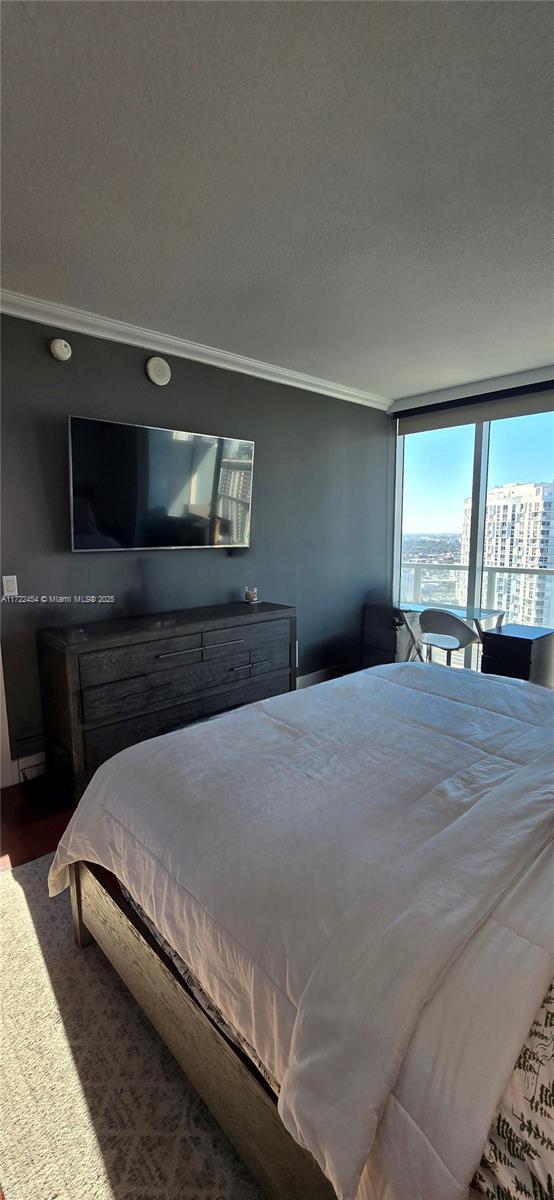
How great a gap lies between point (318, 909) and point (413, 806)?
0.44m

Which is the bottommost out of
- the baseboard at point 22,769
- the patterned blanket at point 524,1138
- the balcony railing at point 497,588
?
the baseboard at point 22,769

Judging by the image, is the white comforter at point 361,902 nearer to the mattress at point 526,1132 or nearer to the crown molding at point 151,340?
the mattress at point 526,1132

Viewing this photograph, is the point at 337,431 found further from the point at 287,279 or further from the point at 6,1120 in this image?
the point at 6,1120

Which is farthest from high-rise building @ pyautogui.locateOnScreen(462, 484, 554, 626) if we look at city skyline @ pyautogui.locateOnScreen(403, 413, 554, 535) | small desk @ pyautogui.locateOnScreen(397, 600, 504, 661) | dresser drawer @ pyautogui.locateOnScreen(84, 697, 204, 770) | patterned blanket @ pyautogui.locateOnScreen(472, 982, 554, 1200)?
patterned blanket @ pyautogui.locateOnScreen(472, 982, 554, 1200)

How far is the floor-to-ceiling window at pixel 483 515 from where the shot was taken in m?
4.18

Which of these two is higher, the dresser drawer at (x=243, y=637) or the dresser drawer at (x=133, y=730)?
the dresser drawer at (x=243, y=637)

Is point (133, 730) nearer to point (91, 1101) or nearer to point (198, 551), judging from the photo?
point (198, 551)

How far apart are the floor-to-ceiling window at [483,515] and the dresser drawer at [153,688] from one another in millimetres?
2400

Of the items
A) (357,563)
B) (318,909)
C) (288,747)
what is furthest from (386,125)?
(357,563)

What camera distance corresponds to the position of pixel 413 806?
135cm

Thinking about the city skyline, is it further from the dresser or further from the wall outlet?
the wall outlet

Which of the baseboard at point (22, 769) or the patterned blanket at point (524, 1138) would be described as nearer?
the patterned blanket at point (524, 1138)

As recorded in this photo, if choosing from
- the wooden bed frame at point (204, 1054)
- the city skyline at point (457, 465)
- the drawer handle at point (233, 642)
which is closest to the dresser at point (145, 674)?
the drawer handle at point (233, 642)

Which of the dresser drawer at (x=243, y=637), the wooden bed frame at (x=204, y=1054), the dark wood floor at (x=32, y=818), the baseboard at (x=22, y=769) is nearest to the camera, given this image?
the wooden bed frame at (x=204, y=1054)
